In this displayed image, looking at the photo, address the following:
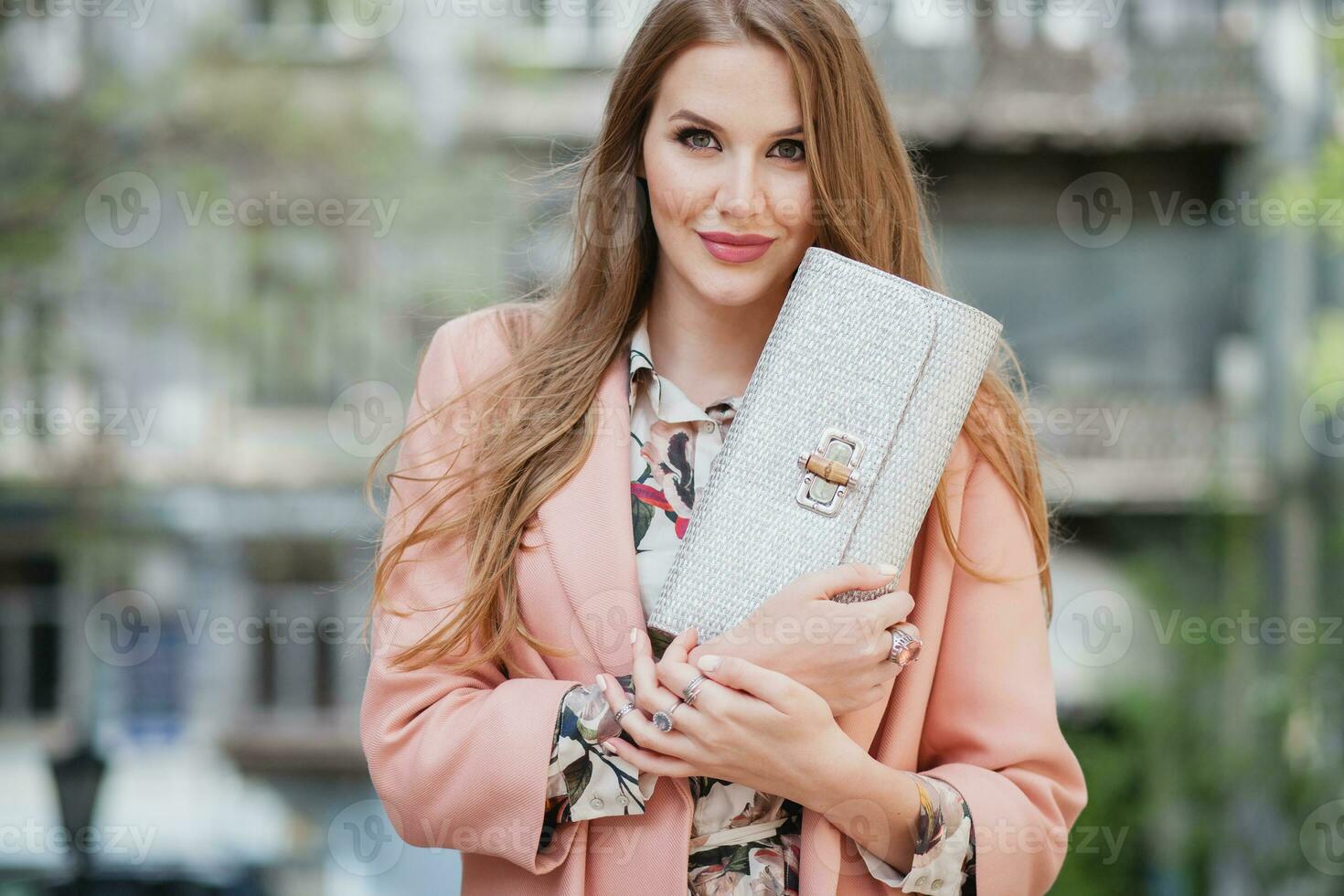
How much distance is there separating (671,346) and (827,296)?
311mm

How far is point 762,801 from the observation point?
5.10ft

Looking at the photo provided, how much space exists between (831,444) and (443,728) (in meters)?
0.54

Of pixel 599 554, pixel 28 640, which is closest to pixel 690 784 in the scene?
pixel 599 554

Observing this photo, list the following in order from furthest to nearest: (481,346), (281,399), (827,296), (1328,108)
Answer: (281,399)
(1328,108)
(481,346)
(827,296)

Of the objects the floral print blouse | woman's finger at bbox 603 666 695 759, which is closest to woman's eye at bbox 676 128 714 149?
the floral print blouse

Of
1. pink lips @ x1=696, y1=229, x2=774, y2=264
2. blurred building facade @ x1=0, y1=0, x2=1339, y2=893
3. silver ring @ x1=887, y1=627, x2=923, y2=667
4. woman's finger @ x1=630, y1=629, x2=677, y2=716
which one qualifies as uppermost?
pink lips @ x1=696, y1=229, x2=774, y2=264

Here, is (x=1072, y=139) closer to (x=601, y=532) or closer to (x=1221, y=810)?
(x=1221, y=810)

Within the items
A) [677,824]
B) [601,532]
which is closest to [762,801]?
[677,824]

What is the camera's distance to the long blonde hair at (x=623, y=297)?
4.99 ft

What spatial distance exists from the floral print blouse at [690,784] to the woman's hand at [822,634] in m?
0.13

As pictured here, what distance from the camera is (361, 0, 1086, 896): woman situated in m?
1.42

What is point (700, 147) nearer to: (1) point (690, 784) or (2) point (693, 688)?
(2) point (693, 688)

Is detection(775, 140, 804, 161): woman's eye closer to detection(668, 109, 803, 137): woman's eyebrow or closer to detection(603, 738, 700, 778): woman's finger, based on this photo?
detection(668, 109, 803, 137): woman's eyebrow

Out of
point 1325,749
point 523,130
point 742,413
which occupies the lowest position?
point 1325,749
